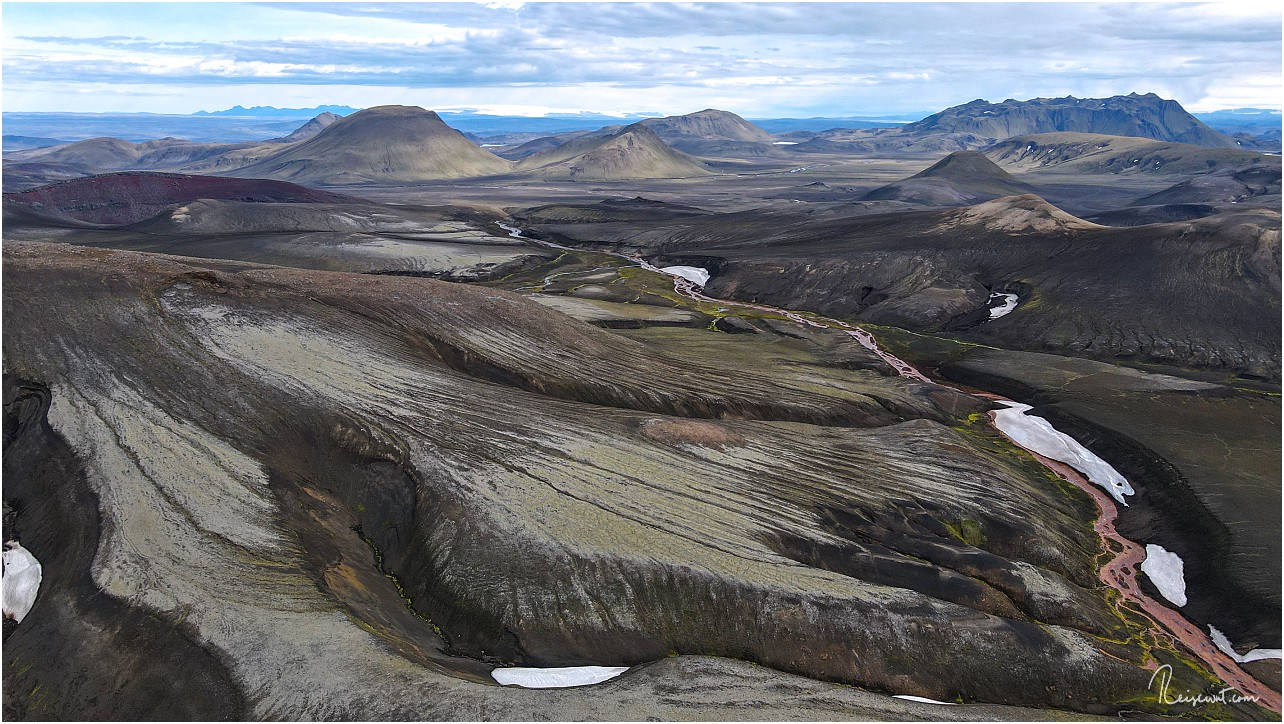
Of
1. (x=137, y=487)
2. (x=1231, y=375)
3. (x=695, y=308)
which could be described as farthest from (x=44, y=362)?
(x=1231, y=375)

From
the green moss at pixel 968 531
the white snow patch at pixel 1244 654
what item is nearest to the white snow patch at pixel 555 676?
the green moss at pixel 968 531

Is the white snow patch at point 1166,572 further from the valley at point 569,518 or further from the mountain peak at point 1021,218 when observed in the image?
the mountain peak at point 1021,218

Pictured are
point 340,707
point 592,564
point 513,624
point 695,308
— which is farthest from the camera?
point 695,308

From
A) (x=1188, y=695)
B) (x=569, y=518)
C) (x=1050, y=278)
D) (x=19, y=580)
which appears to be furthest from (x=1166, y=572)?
(x=1050, y=278)

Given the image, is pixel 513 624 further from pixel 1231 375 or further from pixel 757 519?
pixel 1231 375

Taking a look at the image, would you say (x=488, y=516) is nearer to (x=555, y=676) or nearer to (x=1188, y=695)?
(x=555, y=676)

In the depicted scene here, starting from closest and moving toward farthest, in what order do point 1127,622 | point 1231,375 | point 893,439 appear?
point 1127,622, point 893,439, point 1231,375
